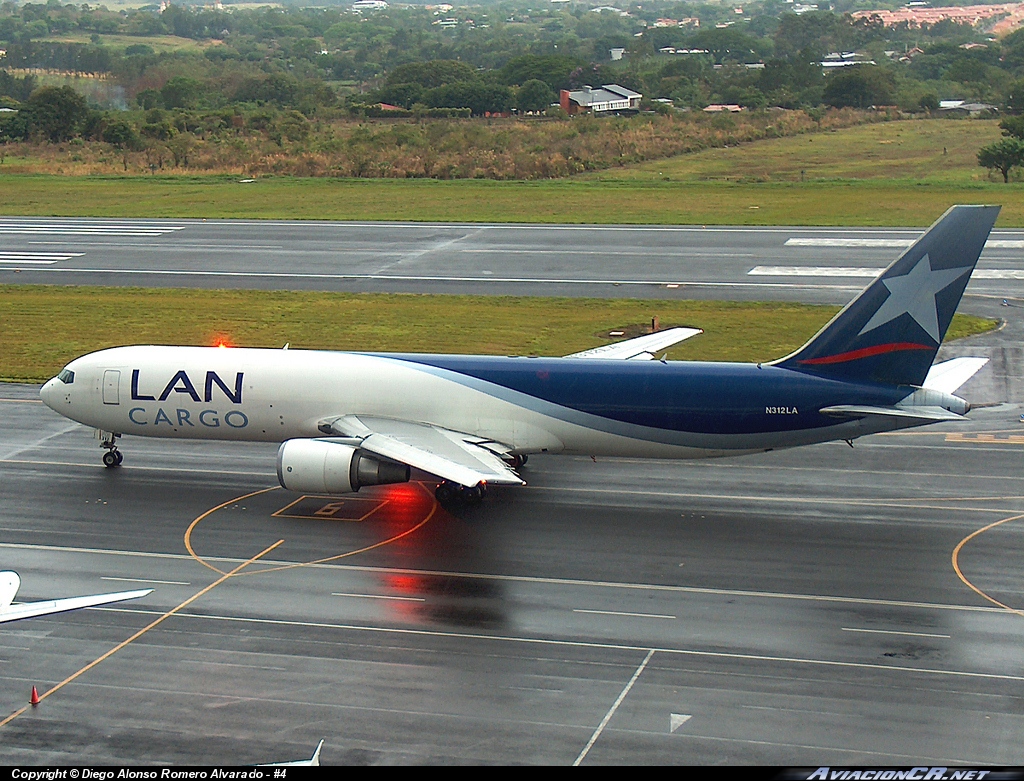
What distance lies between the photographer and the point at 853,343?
41.5m

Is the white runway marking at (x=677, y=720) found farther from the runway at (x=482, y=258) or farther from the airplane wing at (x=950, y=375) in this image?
the runway at (x=482, y=258)

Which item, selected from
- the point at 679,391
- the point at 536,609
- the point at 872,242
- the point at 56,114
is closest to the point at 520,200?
the point at 872,242

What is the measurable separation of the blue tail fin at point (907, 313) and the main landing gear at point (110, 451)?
26.5m

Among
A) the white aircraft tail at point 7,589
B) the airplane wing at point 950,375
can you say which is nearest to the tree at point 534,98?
the airplane wing at point 950,375

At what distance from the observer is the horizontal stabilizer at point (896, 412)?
40.1 meters

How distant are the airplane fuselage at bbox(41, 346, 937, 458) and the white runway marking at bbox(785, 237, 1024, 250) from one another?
50.7 metres

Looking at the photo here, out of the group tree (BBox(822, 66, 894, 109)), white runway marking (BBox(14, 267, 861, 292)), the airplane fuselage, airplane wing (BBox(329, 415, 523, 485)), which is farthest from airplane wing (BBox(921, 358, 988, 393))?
tree (BBox(822, 66, 894, 109))

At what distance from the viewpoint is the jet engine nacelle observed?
40250 millimetres

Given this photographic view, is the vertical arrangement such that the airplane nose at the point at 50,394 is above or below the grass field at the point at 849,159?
below

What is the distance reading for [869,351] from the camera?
4131cm

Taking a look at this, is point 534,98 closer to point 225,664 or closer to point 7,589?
point 225,664
